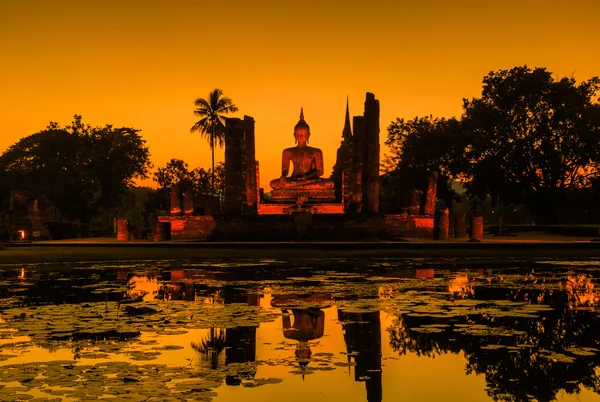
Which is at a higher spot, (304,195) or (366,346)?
(304,195)

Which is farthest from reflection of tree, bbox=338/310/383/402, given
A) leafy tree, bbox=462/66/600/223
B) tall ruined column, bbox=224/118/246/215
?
leafy tree, bbox=462/66/600/223

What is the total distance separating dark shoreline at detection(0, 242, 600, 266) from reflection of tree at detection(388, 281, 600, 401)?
12901 mm

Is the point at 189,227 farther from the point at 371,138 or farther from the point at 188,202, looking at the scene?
the point at 371,138

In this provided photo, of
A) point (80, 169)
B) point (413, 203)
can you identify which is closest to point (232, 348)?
point (413, 203)

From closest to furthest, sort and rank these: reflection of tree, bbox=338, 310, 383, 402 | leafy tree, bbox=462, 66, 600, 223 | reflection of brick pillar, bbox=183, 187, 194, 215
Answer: reflection of tree, bbox=338, 310, 383, 402, reflection of brick pillar, bbox=183, 187, 194, 215, leafy tree, bbox=462, 66, 600, 223

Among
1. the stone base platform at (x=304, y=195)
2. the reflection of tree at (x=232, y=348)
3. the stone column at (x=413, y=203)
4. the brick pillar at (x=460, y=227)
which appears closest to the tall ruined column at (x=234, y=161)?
the stone base platform at (x=304, y=195)

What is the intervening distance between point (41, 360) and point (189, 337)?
183 centimetres

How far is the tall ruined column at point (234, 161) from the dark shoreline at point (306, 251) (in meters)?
6.81

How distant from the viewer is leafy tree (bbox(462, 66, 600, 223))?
4753 centimetres

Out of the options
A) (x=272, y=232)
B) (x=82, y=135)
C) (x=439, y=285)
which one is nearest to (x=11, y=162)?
(x=82, y=135)

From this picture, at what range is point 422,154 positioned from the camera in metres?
52.5

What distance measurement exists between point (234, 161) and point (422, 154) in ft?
65.3

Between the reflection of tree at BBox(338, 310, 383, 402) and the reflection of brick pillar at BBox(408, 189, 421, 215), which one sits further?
the reflection of brick pillar at BBox(408, 189, 421, 215)

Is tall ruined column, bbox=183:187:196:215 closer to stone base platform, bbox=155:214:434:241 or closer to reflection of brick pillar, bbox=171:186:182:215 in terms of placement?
reflection of brick pillar, bbox=171:186:182:215
